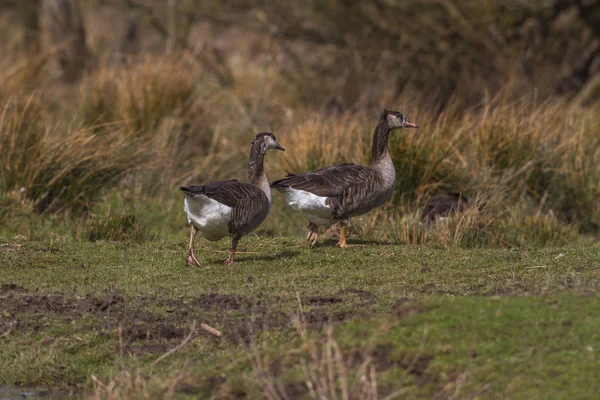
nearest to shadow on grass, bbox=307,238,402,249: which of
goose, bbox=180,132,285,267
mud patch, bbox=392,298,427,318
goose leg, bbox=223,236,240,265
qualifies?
goose, bbox=180,132,285,267

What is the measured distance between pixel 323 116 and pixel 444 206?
464 centimetres

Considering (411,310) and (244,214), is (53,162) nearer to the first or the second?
(244,214)

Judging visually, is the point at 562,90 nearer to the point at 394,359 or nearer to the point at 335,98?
the point at 335,98

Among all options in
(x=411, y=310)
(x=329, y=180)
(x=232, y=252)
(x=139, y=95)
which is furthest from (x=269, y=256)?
(x=139, y=95)

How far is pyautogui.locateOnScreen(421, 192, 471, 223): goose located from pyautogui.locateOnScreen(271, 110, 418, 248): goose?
0.69 metres

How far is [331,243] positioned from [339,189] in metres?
0.76

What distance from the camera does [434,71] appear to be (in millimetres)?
20859

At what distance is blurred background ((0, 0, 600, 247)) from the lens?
506 inches

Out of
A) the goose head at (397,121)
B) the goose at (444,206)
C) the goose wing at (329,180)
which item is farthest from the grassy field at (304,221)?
the goose head at (397,121)

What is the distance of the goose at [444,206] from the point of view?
12109mm

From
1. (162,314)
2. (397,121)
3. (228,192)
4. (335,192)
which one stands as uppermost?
(397,121)

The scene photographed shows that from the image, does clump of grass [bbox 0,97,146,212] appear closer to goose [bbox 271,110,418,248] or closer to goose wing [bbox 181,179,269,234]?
goose [bbox 271,110,418,248]

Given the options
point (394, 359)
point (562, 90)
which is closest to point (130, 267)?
point (394, 359)

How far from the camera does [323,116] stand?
16.6 metres
